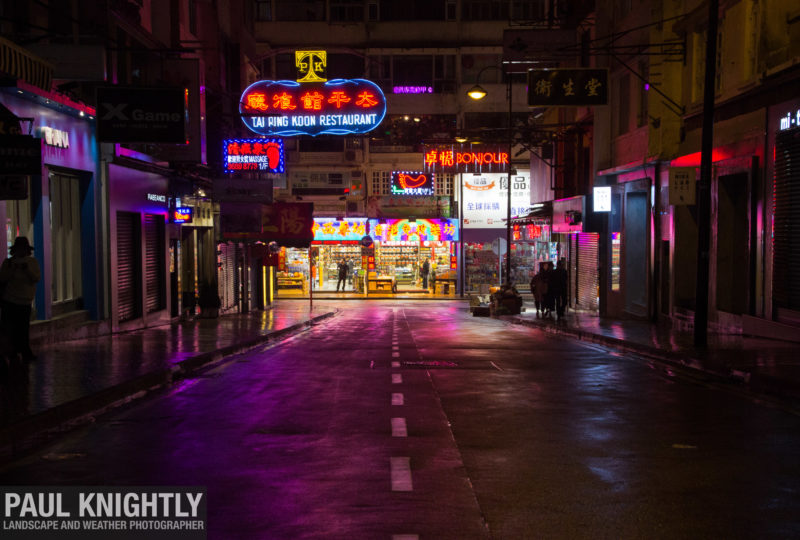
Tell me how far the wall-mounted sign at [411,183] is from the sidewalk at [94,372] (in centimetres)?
3235

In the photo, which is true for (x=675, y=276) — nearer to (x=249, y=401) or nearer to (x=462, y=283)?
(x=249, y=401)

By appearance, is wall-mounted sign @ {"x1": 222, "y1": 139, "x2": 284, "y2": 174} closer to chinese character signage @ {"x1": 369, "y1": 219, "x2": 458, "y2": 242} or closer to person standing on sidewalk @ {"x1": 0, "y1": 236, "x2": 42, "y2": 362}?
person standing on sidewalk @ {"x1": 0, "y1": 236, "x2": 42, "y2": 362}

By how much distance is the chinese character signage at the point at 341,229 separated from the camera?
5484 centimetres

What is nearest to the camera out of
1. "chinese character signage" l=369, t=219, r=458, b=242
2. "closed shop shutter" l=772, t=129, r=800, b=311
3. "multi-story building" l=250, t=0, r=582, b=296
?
"closed shop shutter" l=772, t=129, r=800, b=311

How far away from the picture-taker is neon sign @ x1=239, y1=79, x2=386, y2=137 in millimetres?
28188

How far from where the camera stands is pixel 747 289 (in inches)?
790

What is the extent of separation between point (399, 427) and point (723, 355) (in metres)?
8.88

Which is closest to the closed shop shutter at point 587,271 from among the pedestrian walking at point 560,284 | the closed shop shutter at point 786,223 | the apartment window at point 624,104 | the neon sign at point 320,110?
the pedestrian walking at point 560,284

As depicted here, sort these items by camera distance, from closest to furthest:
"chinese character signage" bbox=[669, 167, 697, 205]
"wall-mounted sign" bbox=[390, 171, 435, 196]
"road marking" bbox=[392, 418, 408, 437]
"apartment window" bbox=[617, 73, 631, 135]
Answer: "road marking" bbox=[392, 418, 408, 437]
"chinese character signage" bbox=[669, 167, 697, 205]
"apartment window" bbox=[617, 73, 631, 135]
"wall-mounted sign" bbox=[390, 171, 435, 196]

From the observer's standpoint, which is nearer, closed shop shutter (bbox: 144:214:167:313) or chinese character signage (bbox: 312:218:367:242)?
closed shop shutter (bbox: 144:214:167:313)

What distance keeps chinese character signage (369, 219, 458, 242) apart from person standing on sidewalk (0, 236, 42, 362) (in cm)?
4195

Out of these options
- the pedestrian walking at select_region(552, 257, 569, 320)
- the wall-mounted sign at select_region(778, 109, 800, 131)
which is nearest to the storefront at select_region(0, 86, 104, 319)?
the wall-mounted sign at select_region(778, 109, 800, 131)

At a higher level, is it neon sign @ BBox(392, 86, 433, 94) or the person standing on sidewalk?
neon sign @ BBox(392, 86, 433, 94)

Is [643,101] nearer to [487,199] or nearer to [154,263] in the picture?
[154,263]
